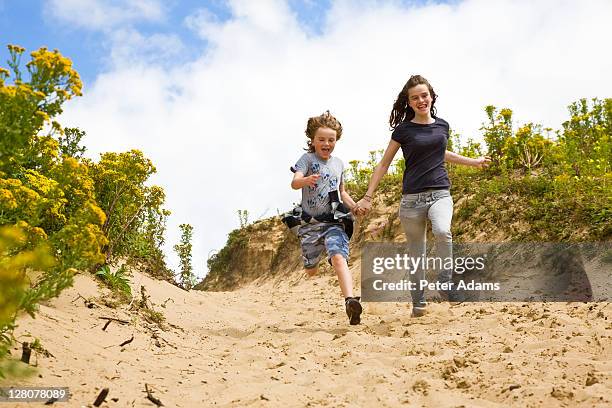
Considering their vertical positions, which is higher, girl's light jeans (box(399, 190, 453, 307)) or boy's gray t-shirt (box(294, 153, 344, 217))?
boy's gray t-shirt (box(294, 153, 344, 217))

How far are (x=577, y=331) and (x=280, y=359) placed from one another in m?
2.22

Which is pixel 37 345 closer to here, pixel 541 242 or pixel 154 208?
pixel 154 208

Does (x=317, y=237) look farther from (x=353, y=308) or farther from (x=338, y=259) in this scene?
(x=353, y=308)

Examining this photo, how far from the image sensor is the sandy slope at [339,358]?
320cm

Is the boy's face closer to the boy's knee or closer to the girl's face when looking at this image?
the girl's face

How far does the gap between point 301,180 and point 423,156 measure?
117cm

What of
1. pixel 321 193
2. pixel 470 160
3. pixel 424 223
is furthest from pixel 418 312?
pixel 470 160

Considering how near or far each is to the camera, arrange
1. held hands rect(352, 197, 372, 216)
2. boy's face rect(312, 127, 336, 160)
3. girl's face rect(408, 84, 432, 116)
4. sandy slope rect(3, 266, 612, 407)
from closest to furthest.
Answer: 1. sandy slope rect(3, 266, 612, 407)
2. held hands rect(352, 197, 372, 216)
3. girl's face rect(408, 84, 432, 116)
4. boy's face rect(312, 127, 336, 160)

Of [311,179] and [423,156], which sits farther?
[423,156]

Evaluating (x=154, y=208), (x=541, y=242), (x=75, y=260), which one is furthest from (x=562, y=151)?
(x=75, y=260)

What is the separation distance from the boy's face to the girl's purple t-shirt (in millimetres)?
634

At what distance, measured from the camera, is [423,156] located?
5426 millimetres

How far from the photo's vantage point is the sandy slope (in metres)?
3.20

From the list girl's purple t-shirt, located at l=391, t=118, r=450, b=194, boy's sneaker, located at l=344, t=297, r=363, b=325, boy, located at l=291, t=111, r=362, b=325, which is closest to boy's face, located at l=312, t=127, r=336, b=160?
boy, located at l=291, t=111, r=362, b=325
